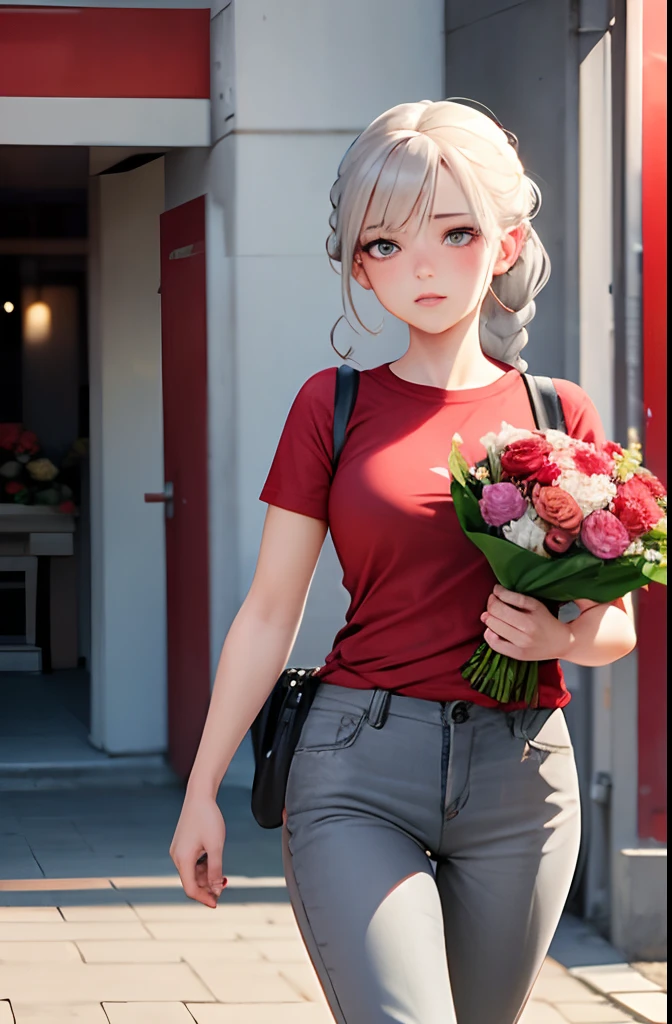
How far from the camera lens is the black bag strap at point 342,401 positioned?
6.63 feet

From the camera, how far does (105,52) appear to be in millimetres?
5570

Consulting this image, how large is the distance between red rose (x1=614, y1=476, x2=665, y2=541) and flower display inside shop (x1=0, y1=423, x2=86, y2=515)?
24.8 ft

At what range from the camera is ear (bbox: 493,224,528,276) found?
2.14 metres

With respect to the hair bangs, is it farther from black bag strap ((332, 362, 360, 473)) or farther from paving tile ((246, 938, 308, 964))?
paving tile ((246, 938, 308, 964))

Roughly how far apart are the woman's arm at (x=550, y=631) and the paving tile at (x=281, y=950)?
8.02ft

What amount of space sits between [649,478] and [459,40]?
3.89 meters

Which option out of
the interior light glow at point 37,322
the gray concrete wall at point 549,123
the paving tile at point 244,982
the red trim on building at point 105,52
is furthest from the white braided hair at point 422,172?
the interior light glow at point 37,322

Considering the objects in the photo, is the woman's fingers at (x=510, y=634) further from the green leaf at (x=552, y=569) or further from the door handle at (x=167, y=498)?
the door handle at (x=167, y=498)

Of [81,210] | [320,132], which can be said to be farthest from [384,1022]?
[81,210]

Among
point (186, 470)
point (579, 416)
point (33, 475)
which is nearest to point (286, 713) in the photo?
point (579, 416)

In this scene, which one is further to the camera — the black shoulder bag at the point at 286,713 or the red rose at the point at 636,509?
the black shoulder bag at the point at 286,713

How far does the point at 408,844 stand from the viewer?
1.85 metres

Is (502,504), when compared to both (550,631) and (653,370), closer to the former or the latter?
(550,631)

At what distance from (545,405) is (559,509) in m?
0.33
